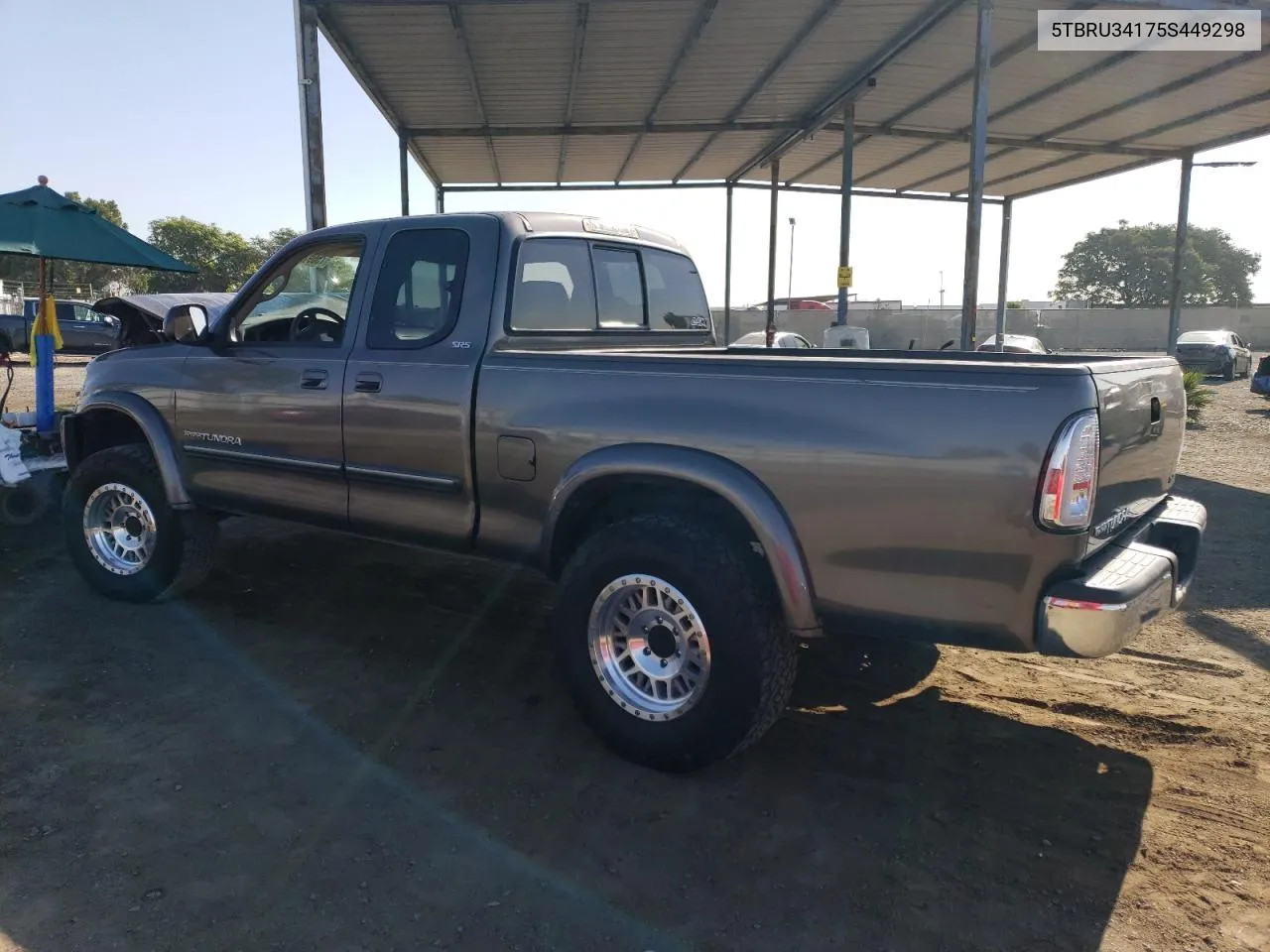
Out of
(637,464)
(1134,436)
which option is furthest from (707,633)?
(1134,436)

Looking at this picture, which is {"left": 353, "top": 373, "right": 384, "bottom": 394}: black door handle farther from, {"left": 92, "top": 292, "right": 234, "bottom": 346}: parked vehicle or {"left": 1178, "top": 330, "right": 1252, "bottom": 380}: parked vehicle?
{"left": 1178, "top": 330, "right": 1252, "bottom": 380}: parked vehicle

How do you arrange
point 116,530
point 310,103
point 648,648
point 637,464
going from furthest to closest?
point 310,103 → point 116,530 → point 648,648 → point 637,464

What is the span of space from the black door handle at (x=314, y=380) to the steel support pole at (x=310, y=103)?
669 centimetres

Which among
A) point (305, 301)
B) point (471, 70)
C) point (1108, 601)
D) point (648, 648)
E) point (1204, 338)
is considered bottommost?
point (648, 648)

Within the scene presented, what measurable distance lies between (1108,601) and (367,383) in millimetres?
2987

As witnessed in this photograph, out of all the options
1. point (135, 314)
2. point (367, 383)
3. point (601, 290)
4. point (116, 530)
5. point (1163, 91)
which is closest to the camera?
point (367, 383)

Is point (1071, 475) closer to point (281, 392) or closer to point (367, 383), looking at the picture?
point (367, 383)

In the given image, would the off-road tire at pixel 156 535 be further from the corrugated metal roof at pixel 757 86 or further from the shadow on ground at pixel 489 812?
the corrugated metal roof at pixel 757 86

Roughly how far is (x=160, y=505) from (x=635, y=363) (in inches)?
119

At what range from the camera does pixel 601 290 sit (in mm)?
4340

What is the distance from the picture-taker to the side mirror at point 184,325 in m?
4.46


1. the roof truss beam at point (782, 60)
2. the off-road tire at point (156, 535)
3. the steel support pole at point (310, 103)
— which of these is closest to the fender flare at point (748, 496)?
the off-road tire at point (156, 535)

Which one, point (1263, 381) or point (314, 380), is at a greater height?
point (314, 380)

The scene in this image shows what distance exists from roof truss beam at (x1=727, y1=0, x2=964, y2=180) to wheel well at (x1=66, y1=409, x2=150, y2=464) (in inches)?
397
